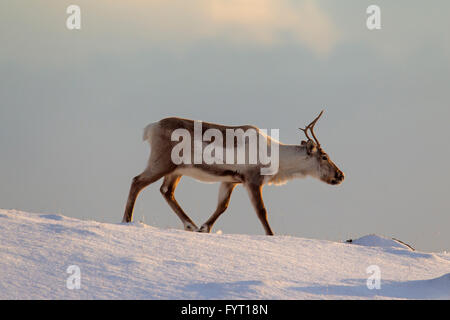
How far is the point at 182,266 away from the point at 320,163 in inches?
232

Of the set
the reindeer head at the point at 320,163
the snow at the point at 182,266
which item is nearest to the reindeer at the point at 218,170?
the reindeer head at the point at 320,163

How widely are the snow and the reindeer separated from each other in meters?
2.19

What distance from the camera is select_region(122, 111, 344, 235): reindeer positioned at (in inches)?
385

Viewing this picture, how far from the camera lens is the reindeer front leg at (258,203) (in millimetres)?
9852

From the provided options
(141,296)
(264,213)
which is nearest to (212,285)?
(141,296)

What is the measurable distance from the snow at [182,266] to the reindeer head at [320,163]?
3172 millimetres

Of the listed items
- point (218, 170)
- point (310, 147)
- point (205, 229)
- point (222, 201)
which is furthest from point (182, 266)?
point (310, 147)

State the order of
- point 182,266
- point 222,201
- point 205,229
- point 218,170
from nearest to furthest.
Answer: point 182,266
point 218,170
point 205,229
point 222,201

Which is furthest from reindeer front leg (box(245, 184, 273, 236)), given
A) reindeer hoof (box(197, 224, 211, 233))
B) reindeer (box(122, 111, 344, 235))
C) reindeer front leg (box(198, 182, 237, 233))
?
reindeer hoof (box(197, 224, 211, 233))

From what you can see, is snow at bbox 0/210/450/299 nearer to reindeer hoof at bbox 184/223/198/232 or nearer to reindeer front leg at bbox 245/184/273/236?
reindeer front leg at bbox 245/184/273/236

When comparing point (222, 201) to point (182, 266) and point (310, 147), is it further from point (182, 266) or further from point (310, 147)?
point (182, 266)

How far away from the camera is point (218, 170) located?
32.4 feet

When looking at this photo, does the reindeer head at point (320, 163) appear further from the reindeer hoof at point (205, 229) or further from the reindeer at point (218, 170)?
the reindeer hoof at point (205, 229)
